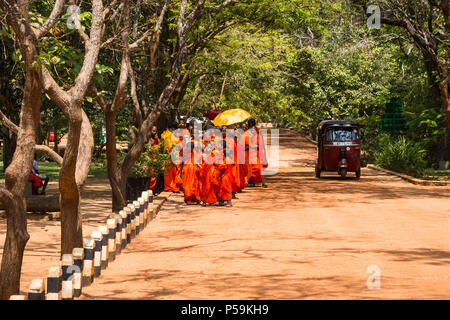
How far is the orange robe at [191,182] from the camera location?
67.3ft

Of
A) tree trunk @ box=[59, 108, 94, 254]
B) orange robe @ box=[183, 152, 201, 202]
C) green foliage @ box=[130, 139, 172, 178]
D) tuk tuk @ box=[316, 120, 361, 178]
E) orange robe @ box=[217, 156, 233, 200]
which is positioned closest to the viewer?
tree trunk @ box=[59, 108, 94, 254]

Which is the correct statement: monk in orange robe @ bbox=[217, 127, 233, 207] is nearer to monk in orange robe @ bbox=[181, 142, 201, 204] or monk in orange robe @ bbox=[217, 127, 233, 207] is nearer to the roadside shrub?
monk in orange robe @ bbox=[181, 142, 201, 204]

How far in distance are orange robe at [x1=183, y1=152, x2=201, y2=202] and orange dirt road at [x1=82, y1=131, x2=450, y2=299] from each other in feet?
1.40

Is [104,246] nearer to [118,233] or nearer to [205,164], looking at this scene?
[118,233]

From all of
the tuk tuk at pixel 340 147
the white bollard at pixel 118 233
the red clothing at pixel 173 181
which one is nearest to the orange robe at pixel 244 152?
the red clothing at pixel 173 181

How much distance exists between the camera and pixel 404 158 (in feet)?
109

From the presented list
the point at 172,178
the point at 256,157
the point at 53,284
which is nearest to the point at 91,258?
the point at 53,284

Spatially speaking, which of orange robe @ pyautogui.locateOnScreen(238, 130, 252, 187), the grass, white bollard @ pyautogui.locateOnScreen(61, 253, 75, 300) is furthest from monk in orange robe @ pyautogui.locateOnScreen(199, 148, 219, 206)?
white bollard @ pyautogui.locateOnScreen(61, 253, 75, 300)

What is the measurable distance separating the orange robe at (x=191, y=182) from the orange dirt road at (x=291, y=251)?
0.43m

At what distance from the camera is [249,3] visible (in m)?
23.1

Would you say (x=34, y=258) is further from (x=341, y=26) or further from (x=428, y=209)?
(x=341, y=26)

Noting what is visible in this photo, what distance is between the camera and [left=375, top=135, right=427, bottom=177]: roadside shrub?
106ft
